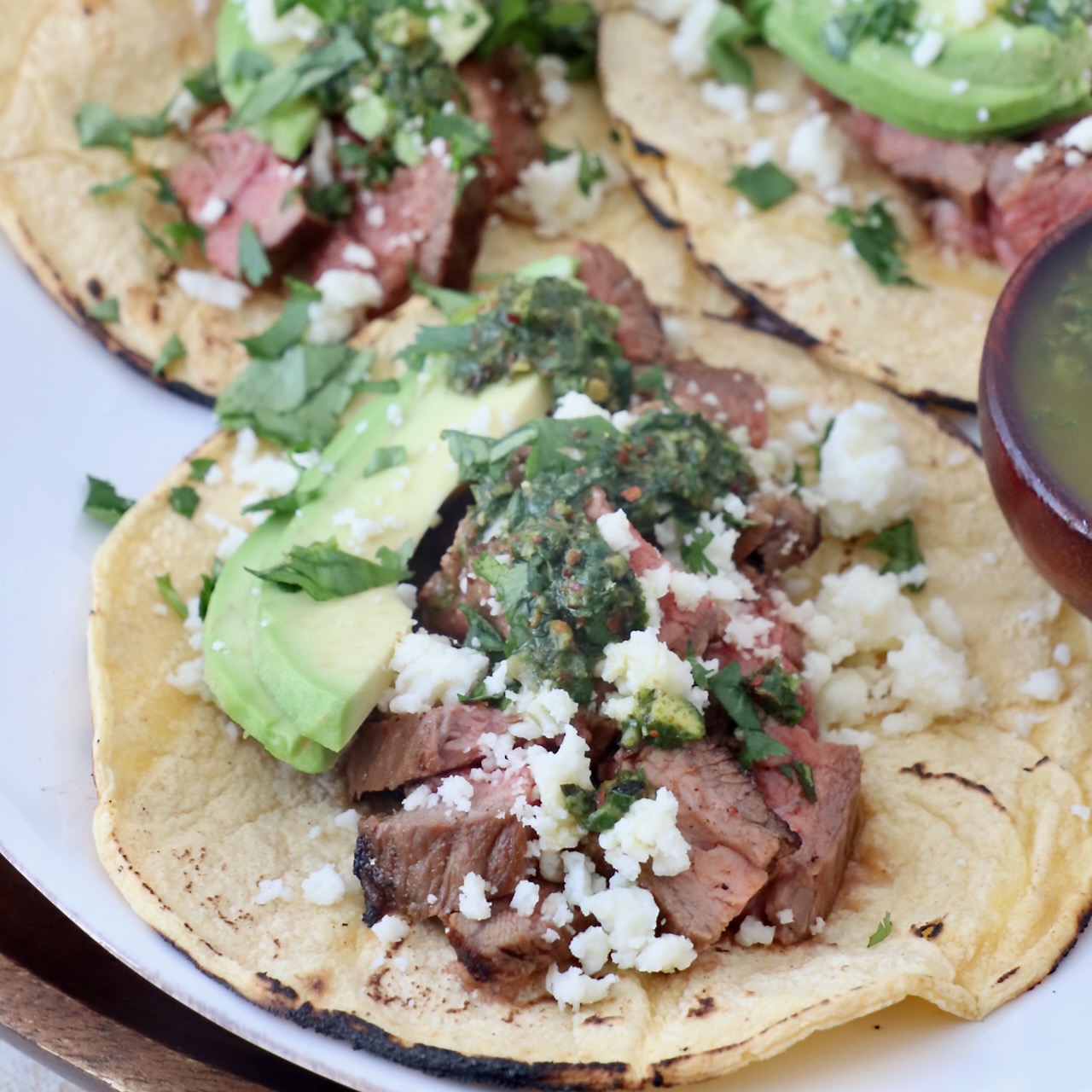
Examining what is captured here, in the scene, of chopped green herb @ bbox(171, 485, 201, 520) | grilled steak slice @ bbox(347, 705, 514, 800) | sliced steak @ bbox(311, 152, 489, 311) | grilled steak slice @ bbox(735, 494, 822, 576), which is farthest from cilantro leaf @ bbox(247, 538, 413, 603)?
sliced steak @ bbox(311, 152, 489, 311)

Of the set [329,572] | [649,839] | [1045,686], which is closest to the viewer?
[649,839]

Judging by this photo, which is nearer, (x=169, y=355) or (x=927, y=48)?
(x=927, y=48)

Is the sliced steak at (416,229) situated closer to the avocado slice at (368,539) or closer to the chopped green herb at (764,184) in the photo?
the avocado slice at (368,539)

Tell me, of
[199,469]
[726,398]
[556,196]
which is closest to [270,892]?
[199,469]

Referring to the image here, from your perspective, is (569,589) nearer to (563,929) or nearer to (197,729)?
(563,929)

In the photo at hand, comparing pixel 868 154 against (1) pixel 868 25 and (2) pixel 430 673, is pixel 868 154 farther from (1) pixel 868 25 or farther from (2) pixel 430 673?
(2) pixel 430 673

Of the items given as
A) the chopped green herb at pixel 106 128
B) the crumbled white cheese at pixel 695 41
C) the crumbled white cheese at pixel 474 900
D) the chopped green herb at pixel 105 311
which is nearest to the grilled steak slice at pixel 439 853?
the crumbled white cheese at pixel 474 900
